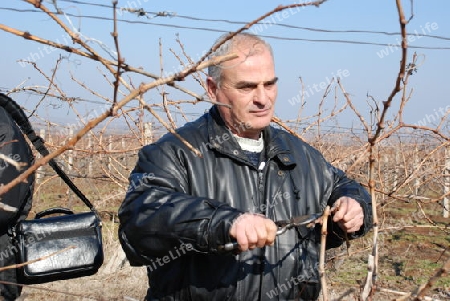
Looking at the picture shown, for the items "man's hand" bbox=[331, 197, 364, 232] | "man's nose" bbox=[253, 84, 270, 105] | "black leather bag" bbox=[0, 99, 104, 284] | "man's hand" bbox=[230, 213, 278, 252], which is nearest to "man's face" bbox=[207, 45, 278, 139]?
"man's nose" bbox=[253, 84, 270, 105]

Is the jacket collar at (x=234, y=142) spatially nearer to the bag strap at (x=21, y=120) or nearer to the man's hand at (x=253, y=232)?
the man's hand at (x=253, y=232)

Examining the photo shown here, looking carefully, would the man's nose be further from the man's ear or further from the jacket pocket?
the jacket pocket

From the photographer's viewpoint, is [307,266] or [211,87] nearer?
[307,266]

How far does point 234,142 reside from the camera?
2.03 m

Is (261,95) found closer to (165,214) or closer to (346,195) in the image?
(346,195)

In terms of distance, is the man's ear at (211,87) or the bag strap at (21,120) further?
the bag strap at (21,120)

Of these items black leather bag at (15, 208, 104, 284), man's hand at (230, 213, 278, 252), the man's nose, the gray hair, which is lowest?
black leather bag at (15, 208, 104, 284)

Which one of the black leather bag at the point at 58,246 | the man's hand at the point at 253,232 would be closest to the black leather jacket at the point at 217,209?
the man's hand at the point at 253,232

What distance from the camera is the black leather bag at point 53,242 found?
231 centimetres

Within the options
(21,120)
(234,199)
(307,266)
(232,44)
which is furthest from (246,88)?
(21,120)

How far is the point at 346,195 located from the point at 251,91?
19.5 inches

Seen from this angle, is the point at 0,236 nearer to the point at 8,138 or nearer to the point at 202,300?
the point at 8,138

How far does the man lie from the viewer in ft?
5.75

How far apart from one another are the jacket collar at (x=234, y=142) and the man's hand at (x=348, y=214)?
28cm
